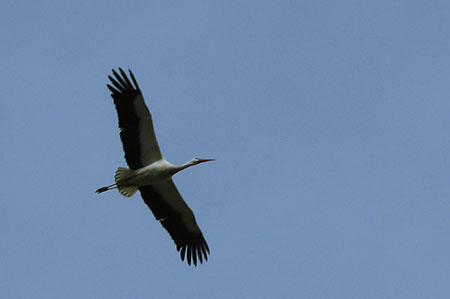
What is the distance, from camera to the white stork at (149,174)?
71.7 feet

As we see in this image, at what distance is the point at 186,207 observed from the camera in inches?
918

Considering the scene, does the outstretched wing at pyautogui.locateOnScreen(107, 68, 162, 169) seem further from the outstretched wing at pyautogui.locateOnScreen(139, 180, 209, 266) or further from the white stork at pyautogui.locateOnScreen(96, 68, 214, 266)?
the outstretched wing at pyautogui.locateOnScreen(139, 180, 209, 266)

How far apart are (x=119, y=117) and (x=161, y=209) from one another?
8.83 ft

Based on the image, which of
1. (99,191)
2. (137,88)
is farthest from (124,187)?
(137,88)

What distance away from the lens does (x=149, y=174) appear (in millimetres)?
22281

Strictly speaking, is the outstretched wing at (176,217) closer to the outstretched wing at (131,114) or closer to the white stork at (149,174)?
the white stork at (149,174)

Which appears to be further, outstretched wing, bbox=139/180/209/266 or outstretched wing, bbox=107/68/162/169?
outstretched wing, bbox=139/180/209/266

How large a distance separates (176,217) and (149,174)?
165cm

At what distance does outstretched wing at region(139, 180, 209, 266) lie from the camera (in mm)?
23078

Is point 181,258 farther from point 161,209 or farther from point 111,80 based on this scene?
point 111,80

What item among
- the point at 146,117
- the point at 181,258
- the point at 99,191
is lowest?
the point at 181,258

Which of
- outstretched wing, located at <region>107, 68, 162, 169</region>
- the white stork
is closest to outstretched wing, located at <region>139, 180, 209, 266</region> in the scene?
the white stork

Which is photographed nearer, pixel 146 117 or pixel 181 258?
pixel 146 117

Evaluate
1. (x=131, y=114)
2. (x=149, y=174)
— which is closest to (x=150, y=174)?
(x=149, y=174)
